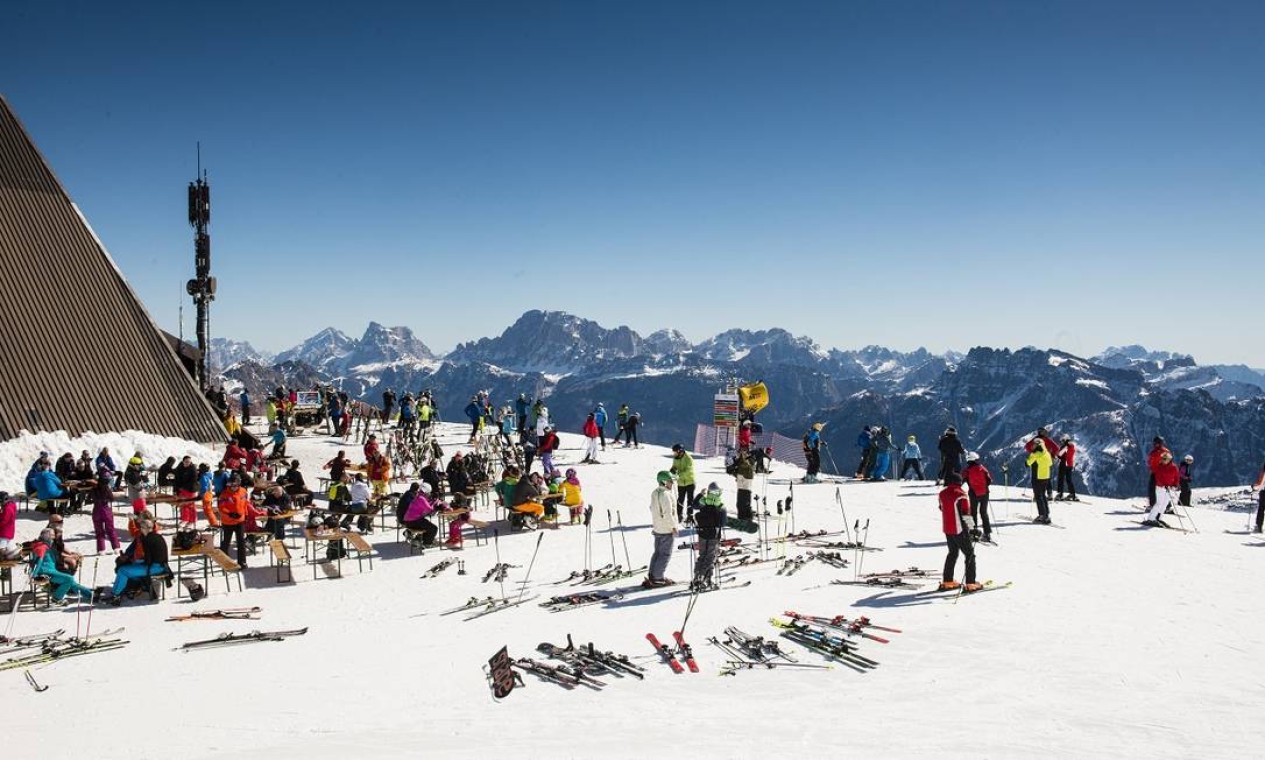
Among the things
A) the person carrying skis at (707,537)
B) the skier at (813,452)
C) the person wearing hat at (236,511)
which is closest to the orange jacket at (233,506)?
the person wearing hat at (236,511)

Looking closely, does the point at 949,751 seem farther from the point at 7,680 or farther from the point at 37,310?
the point at 37,310

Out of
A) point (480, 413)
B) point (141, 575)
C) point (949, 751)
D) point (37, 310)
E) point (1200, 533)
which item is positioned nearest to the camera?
point (949, 751)

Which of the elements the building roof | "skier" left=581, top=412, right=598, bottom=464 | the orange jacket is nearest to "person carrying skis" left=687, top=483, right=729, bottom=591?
the orange jacket

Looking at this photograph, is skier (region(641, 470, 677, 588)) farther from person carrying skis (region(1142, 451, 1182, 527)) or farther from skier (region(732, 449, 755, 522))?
person carrying skis (region(1142, 451, 1182, 527))

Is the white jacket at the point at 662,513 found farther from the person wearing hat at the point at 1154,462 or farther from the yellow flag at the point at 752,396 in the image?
the yellow flag at the point at 752,396

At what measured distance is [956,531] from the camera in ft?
40.0

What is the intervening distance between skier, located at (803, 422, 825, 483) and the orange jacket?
1652 centimetres

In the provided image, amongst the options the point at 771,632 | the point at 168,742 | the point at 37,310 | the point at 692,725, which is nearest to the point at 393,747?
the point at 168,742

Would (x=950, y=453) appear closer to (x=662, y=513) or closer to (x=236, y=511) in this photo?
(x=662, y=513)

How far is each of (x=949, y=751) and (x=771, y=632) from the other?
3.40 metres

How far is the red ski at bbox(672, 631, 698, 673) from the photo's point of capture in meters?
9.36

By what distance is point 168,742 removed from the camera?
7.69 meters

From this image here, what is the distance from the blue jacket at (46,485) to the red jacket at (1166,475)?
25343 mm

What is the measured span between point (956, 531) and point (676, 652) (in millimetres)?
5145
